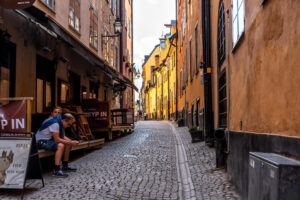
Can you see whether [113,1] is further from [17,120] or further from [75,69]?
[17,120]

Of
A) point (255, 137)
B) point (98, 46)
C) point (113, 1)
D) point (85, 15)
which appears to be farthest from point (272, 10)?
point (113, 1)

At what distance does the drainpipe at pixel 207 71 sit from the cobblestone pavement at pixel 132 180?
52.0 inches

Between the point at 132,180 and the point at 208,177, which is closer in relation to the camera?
the point at 132,180

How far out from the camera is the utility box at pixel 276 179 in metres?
2.65

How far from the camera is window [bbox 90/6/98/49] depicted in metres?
17.3

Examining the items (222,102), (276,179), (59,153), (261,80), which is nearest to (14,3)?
(59,153)

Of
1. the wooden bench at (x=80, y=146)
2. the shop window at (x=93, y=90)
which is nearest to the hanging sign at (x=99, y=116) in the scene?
the wooden bench at (x=80, y=146)

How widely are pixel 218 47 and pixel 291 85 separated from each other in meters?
7.38

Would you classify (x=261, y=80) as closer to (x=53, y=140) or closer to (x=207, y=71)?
(x=53, y=140)

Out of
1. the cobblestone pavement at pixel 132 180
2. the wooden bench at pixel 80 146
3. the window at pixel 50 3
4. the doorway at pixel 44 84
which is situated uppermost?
the window at pixel 50 3

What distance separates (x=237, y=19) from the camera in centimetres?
674

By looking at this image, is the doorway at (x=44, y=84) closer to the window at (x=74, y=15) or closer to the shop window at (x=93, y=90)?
the window at (x=74, y=15)

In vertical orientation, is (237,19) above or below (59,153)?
above

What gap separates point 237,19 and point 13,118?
15.0 ft
